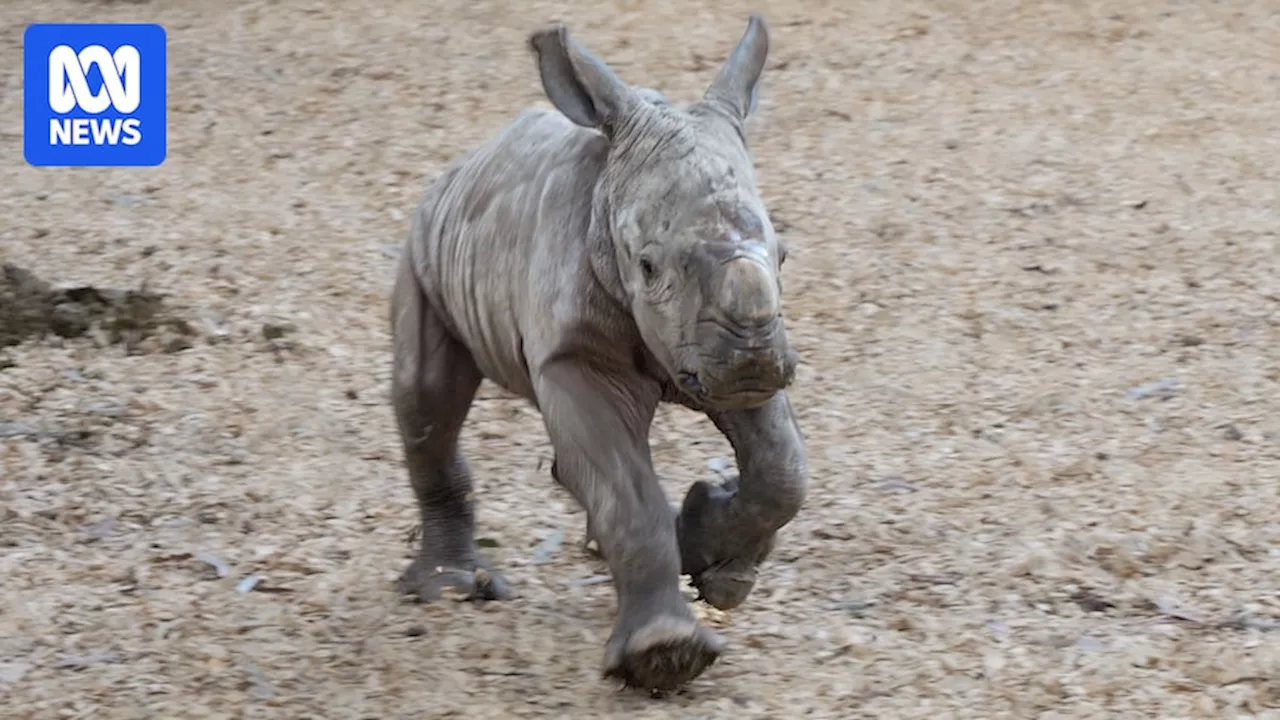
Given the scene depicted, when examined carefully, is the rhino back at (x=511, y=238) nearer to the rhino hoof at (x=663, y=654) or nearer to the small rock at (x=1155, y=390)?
the rhino hoof at (x=663, y=654)

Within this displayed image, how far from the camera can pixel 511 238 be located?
5270 mm

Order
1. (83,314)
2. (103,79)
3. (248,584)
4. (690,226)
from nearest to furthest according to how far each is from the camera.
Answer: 1. (690,226)
2. (248,584)
3. (83,314)
4. (103,79)

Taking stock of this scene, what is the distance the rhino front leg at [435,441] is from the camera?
5.86m

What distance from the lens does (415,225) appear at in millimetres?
6031

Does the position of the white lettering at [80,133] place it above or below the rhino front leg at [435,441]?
below

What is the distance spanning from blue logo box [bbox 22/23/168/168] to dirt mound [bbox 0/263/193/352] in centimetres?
230

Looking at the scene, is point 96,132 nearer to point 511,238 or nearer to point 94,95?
point 94,95

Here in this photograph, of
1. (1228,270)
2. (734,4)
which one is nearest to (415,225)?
(1228,270)

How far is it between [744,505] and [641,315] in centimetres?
71

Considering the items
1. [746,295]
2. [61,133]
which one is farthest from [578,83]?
[61,133]

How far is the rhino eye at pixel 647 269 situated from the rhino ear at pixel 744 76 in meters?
0.65

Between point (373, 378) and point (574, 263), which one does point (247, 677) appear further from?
point (373, 378)

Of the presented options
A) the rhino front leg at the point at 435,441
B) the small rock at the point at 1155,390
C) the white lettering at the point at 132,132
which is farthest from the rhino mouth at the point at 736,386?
the white lettering at the point at 132,132

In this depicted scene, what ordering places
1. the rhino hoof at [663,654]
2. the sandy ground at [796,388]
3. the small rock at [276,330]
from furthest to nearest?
the small rock at [276,330], the sandy ground at [796,388], the rhino hoof at [663,654]
